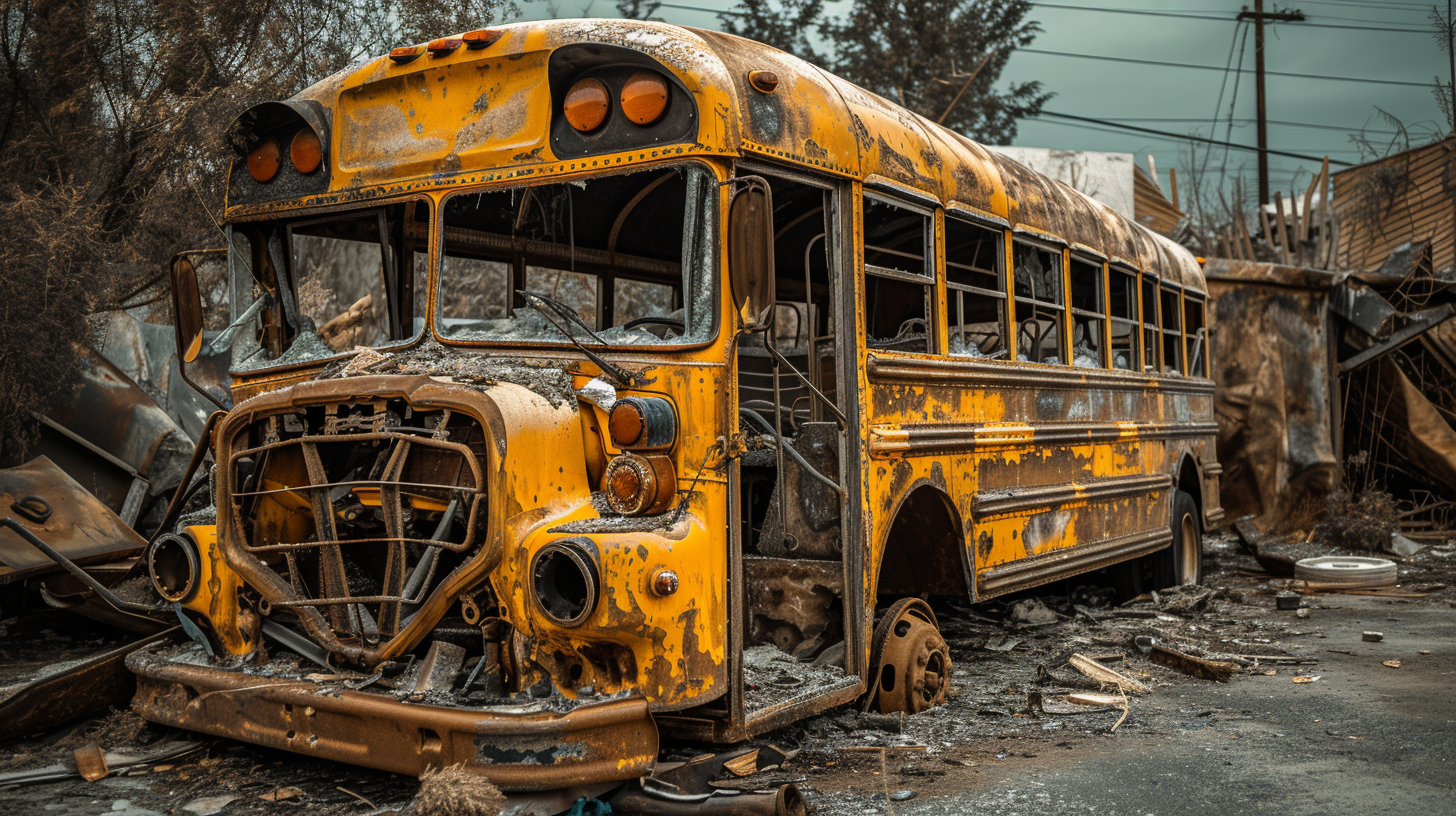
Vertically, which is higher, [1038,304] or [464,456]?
[1038,304]

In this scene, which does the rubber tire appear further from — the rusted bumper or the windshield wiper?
the rusted bumper

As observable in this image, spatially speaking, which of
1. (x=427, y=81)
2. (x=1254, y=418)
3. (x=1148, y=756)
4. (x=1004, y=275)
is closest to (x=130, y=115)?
(x=427, y=81)

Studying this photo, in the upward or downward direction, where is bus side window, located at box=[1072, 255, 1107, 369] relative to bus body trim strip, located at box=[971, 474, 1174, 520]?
upward

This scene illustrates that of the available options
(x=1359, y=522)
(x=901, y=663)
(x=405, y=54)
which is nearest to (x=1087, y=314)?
(x=901, y=663)

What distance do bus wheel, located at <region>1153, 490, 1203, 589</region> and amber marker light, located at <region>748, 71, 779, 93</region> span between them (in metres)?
6.06

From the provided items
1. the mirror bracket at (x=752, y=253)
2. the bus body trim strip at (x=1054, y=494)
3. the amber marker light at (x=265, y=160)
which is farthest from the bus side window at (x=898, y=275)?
the amber marker light at (x=265, y=160)

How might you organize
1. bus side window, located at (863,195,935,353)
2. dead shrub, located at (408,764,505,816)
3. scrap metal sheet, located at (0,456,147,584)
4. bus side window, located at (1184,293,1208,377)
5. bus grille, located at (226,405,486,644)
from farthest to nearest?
bus side window, located at (1184,293,1208,377)
scrap metal sheet, located at (0,456,147,584)
bus side window, located at (863,195,935,353)
bus grille, located at (226,405,486,644)
dead shrub, located at (408,764,505,816)

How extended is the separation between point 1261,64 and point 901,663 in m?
23.3

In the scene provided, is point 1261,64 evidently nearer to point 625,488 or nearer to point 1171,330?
point 1171,330

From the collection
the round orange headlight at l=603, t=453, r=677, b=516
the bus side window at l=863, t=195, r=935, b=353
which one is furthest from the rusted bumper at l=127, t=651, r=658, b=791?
the bus side window at l=863, t=195, r=935, b=353

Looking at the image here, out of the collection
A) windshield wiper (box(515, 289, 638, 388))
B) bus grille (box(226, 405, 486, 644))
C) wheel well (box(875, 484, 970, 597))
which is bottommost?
wheel well (box(875, 484, 970, 597))

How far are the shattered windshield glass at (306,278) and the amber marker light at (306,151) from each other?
0.20 m

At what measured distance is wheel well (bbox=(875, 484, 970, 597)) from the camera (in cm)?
550

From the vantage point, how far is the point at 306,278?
Answer: 4973 millimetres
